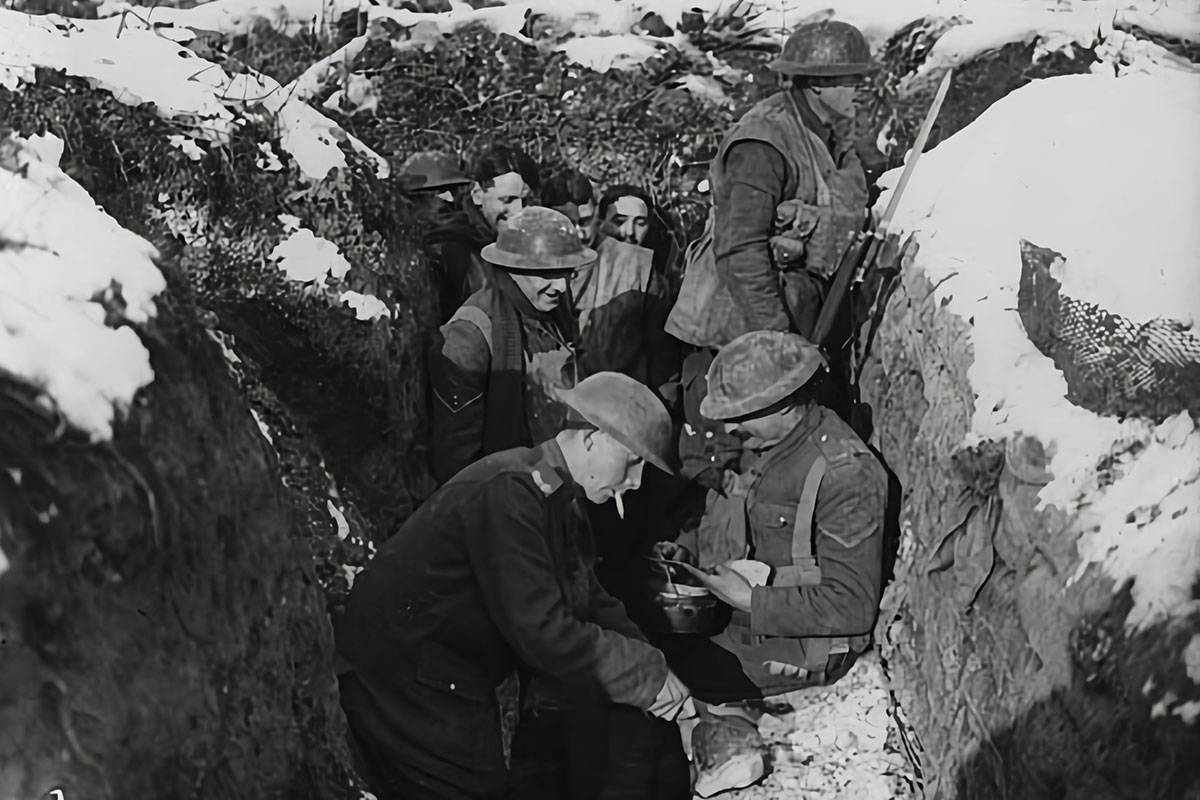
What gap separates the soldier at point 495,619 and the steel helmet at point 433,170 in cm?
55

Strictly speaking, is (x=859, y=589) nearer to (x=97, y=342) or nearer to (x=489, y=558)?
(x=489, y=558)

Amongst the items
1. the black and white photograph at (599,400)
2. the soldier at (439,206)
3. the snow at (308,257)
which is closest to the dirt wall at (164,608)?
the black and white photograph at (599,400)

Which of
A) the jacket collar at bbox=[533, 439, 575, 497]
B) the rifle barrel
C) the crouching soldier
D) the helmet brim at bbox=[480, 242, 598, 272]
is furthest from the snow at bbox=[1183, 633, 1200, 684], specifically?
the helmet brim at bbox=[480, 242, 598, 272]

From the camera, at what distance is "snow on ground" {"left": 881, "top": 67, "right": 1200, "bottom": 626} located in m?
2.37

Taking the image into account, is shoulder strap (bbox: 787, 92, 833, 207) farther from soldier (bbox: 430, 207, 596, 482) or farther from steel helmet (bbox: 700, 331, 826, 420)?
soldier (bbox: 430, 207, 596, 482)

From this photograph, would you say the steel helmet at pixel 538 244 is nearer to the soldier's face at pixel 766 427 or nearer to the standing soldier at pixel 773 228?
the standing soldier at pixel 773 228

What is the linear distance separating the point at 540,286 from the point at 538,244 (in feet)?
0.30

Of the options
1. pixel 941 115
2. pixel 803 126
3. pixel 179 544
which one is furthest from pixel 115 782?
pixel 941 115

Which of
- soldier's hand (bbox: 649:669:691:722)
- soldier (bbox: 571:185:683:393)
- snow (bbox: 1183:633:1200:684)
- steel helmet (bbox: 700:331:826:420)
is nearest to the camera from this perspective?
snow (bbox: 1183:633:1200:684)

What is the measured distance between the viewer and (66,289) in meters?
2.46

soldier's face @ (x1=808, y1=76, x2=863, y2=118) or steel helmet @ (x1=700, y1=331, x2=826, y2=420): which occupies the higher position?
soldier's face @ (x1=808, y1=76, x2=863, y2=118)

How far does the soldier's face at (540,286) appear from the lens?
9.01ft

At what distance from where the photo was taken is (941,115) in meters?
2.72

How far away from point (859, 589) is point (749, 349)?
56 centimetres
